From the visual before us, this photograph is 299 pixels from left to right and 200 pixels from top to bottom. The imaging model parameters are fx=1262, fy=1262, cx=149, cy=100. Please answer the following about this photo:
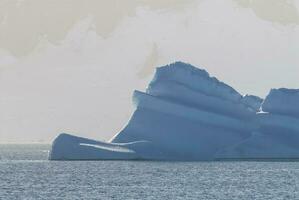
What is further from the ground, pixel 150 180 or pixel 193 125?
pixel 193 125

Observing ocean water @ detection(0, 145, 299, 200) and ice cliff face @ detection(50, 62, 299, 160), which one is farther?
ice cliff face @ detection(50, 62, 299, 160)

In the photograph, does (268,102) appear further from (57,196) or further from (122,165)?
(57,196)

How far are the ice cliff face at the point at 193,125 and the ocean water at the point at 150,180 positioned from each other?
131cm

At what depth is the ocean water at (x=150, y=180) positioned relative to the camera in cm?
7919

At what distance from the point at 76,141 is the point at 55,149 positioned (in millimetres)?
3532

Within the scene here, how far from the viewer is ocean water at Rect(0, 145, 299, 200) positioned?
7919 cm

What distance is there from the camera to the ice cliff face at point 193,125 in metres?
107

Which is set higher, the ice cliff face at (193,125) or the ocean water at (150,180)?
the ice cliff face at (193,125)

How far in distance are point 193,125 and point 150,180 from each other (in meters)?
16.8

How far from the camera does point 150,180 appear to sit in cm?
9075

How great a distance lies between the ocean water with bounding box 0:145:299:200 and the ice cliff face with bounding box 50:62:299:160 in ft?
4.30

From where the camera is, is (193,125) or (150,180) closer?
(150,180)

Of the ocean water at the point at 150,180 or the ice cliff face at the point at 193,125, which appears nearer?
the ocean water at the point at 150,180

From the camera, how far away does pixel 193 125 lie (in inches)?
4203
